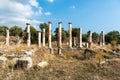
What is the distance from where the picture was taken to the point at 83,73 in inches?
322

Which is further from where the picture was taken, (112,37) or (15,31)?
(15,31)

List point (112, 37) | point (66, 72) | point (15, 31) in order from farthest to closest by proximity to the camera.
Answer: point (15, 31) < point (112, 37) < point (66, 72)

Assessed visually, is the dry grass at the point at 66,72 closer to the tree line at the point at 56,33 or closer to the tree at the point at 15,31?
the tree line at the point at 56,33

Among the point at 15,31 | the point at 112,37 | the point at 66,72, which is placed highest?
the point at 15,31

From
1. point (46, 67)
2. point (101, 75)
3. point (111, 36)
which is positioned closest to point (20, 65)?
point (46, 67)

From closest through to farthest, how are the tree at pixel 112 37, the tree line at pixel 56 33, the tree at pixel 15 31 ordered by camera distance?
the tree line at pixel 56 33, the tree at pixel 112 37, the tree at pixel 15 31

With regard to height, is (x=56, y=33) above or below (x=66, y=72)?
above

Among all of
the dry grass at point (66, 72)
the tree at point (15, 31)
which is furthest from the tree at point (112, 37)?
the dry grass at point (66, 72)

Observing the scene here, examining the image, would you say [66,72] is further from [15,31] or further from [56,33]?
[15,31]

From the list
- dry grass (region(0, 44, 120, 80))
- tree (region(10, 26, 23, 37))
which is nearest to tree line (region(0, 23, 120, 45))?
tree (region(10, 26, 23, 37))

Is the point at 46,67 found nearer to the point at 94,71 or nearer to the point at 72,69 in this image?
the point at 72,69

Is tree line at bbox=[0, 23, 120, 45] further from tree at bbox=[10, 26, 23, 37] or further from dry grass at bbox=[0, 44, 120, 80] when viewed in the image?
dry grass at bbox=[0, 44, 120, 80]

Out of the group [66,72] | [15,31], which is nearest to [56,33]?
[15,31]

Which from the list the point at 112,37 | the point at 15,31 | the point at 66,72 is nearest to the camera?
the point at 66,72
